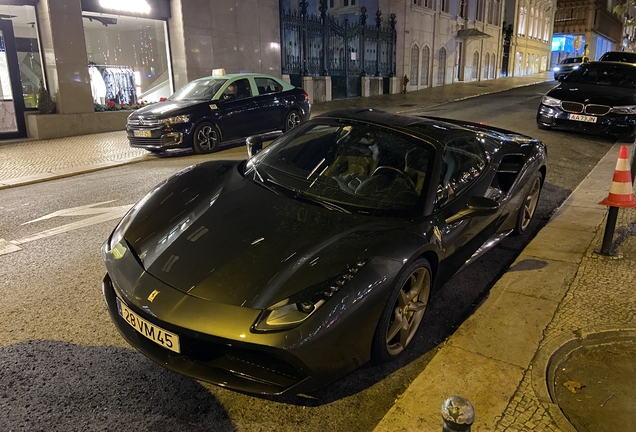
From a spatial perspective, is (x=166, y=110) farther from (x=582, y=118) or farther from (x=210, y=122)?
(x=582, y=118)

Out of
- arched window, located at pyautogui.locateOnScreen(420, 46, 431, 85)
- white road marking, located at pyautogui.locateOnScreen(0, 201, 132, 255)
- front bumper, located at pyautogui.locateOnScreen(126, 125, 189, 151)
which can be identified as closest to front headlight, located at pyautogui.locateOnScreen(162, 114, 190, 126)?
front bumper, located at pyautogui.locateOnScreen(126, 125, 189, 151)

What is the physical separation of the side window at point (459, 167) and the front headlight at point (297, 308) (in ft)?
3.97

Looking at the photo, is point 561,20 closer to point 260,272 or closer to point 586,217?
point 586,217

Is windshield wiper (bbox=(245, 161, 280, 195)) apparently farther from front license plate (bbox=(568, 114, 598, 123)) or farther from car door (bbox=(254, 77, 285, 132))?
front license plate (bbox=(568, 114, 598, 123))

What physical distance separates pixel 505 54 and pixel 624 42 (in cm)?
5373

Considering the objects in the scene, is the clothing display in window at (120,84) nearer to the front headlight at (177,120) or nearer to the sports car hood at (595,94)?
the front headlight at (177,120)

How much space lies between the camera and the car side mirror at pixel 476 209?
3.26m

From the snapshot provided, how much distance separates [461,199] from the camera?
3.57 meters

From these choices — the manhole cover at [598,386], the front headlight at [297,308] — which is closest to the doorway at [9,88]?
the front headlight at [297,308]

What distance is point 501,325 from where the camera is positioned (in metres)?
3.30

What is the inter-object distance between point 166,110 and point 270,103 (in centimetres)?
247

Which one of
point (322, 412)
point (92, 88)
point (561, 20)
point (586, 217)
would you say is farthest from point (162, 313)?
point (561, 20)

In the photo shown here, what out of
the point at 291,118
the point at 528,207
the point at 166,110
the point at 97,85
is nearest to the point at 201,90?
the point at 166,110

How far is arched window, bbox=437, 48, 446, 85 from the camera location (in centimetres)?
3259
